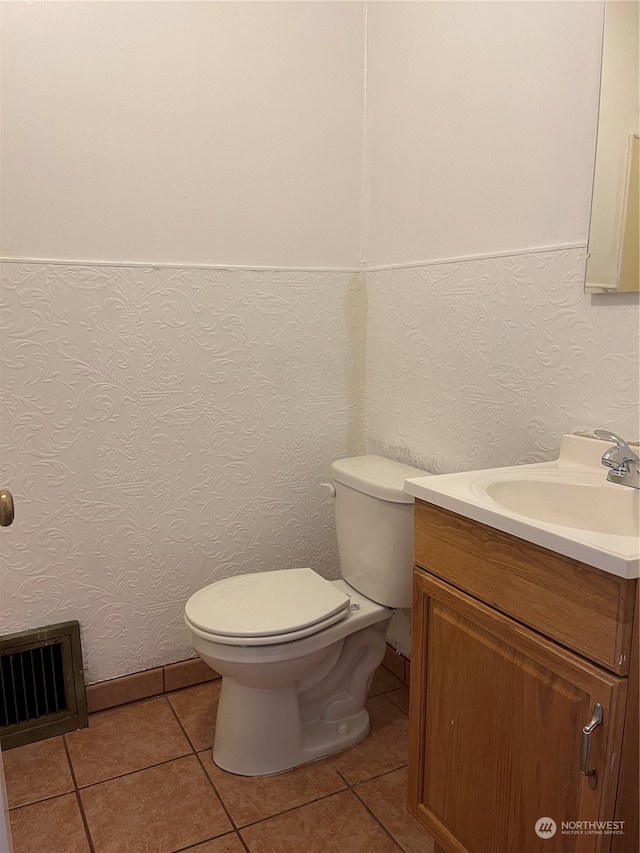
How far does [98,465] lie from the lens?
1.72 metres

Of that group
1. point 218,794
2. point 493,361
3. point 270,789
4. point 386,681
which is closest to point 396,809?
point 270,789

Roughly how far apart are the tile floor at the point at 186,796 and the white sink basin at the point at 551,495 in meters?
0.78

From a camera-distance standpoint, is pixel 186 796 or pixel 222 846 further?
pixel 186 796

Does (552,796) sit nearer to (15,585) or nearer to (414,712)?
(414,712)

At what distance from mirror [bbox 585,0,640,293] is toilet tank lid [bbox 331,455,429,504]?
0.64 m

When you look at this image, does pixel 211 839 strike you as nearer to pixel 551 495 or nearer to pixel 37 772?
pixel 37 772

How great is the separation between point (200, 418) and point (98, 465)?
301 mm

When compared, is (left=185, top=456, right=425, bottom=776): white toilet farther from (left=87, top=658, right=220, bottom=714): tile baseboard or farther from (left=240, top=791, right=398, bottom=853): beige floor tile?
(left=87, top=658, right=220, bottom=714): tile baseboard

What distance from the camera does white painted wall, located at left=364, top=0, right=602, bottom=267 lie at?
4.26ft

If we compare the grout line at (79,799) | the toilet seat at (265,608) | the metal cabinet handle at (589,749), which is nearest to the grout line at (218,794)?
the grout line at (79,799)

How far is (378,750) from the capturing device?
1.68 meters

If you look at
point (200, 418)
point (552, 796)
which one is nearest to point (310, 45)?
point (200, 418)

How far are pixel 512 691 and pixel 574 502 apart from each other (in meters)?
0.37

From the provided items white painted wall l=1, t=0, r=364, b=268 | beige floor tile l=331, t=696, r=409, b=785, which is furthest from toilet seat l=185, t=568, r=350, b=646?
white painted wall l=1, t=0, r=364, b=268
